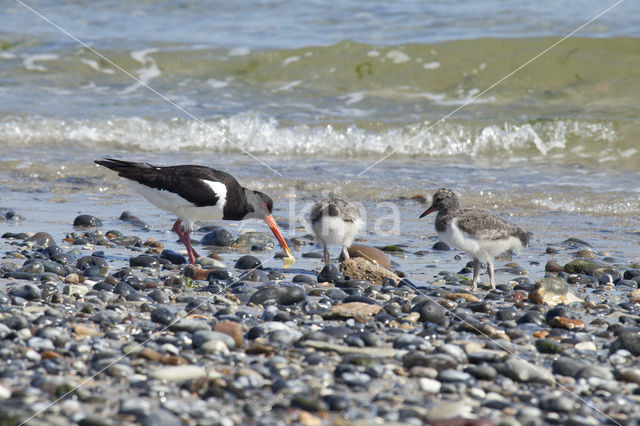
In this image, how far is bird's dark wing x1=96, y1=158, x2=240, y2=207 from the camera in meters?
6.88

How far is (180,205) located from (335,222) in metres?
1.54

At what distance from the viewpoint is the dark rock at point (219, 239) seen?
24.5 feet

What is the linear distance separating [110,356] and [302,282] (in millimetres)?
2368

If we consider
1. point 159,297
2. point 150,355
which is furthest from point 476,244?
point 150,355

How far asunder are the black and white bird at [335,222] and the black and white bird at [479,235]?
2.65 ft

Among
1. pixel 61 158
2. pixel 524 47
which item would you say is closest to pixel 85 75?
pixel 61 158

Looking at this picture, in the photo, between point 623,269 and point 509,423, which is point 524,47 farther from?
point 509,423

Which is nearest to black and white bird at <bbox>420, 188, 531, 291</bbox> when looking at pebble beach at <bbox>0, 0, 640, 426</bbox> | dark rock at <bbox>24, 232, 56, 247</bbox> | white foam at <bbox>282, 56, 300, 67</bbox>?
pebble beach at <bbox>0, 0, 640, 426</bbox>

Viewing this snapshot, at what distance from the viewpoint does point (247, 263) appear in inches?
256

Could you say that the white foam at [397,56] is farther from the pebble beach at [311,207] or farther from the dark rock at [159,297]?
the dark rock at [159,297]

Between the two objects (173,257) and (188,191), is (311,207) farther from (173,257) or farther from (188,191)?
(173,257)

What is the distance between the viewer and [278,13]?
59.8 ft

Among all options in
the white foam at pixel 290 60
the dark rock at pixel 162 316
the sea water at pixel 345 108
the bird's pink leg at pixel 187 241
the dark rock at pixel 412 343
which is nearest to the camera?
the dark rock at pixel 412 343

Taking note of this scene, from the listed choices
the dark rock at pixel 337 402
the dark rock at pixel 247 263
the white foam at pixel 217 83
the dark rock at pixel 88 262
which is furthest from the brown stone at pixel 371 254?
the white foam at pixel 217 83
